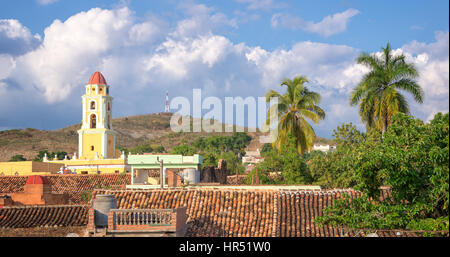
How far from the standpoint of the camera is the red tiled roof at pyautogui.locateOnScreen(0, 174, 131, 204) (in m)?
34.5

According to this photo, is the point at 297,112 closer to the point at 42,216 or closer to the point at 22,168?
the point at 42,216

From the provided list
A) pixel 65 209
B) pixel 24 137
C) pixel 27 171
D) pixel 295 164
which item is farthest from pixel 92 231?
pixel 24 137

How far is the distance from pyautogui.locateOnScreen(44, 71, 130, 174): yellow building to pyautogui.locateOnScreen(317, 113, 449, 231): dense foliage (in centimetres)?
3719

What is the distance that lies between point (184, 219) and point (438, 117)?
8.73 metres

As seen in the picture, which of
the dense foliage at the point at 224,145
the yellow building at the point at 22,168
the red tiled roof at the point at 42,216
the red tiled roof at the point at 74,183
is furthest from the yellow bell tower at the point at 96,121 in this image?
the dense foliage at the point at 224,145

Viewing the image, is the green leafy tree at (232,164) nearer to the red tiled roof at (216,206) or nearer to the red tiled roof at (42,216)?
the red tiled roof at (42,216)

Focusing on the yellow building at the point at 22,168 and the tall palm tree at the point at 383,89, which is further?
the yellow building at the point at 22,168

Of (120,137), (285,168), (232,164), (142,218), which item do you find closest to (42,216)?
(142,218)

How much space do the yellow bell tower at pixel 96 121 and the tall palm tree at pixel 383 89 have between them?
1119 inches

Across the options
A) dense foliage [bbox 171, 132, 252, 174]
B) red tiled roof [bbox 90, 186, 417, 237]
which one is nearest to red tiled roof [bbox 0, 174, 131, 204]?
red tiled roof [bbox 90, 186, 417, 237]

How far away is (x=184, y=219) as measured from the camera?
18547 millimetres

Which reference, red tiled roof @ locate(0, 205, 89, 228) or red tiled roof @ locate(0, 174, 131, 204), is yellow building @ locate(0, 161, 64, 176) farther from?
red tiled roof @ locate(0, 205, 89, 228)

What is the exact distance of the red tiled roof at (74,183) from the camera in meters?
34.5
